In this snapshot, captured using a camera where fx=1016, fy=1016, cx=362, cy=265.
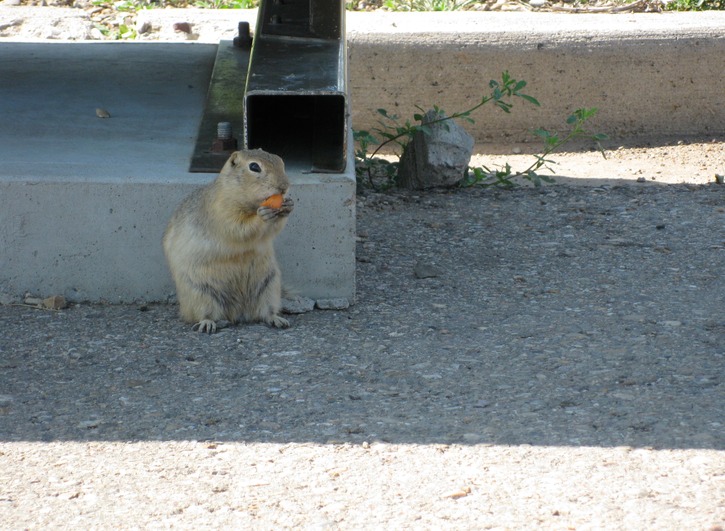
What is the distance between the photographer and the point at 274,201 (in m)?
4.13

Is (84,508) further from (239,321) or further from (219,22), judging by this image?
(219,22)

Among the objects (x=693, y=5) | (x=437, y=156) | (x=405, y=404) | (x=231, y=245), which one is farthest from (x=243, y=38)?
(x=693, y=5)

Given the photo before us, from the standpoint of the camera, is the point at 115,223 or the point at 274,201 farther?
the point at 115,223

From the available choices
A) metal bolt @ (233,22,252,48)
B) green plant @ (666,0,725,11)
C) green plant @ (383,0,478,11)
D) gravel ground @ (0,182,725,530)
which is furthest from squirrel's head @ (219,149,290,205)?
green plant @ (666,0,725,11)

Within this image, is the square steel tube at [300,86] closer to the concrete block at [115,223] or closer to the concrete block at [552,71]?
the concrete block at [115,223]

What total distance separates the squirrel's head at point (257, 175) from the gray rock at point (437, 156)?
244cm

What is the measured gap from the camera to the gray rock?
21.3ft

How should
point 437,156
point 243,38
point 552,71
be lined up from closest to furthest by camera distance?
point 243,38 → point 437,156 → point 552,71

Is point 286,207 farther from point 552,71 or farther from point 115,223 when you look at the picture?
point 552,71

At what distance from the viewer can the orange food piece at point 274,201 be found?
4.13 metres

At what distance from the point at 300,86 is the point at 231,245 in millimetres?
769

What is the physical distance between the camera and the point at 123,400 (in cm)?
365

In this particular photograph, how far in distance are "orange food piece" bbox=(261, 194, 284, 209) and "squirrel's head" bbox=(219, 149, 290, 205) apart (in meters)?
0.01

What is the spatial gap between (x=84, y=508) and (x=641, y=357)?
7.27ft
